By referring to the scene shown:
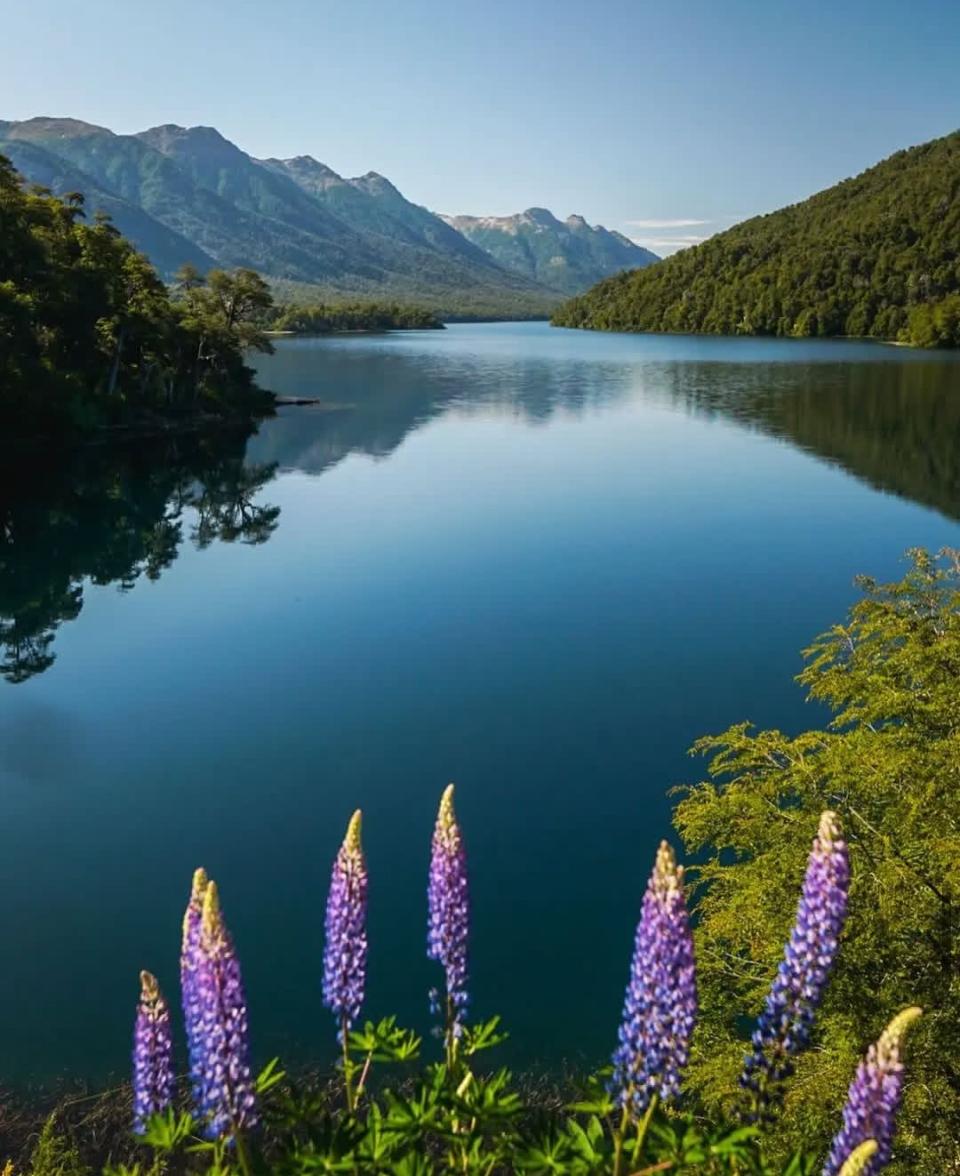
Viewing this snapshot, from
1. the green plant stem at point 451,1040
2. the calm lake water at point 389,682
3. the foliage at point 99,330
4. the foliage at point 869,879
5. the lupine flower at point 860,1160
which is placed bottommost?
the calm lake water at point 389,682

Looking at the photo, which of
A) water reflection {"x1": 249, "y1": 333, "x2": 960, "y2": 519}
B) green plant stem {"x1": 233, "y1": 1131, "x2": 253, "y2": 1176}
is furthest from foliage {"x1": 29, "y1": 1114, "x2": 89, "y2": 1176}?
water reflection {"x1": 249, "y1": 333, "x2": 960, "y2": 519}

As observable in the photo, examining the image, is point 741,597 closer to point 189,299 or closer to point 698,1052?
point 698,1052

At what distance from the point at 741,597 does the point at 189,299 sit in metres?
54.0

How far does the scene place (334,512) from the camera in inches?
1781

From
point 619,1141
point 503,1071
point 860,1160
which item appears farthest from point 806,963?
point 503,1071

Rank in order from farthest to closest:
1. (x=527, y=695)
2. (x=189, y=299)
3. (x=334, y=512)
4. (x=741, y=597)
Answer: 1. (x=189, y=299)
2. (x=334, y=512)
3. (x=741, y=597)
4. (x=527, y=695)

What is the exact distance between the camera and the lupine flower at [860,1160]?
145 inches

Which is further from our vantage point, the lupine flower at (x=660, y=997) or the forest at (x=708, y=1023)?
the forest at (x=708, y=1023)

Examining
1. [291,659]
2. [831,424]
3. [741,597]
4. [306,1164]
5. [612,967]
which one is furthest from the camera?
[831,424]

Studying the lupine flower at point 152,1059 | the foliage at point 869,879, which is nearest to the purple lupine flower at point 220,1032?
the lupine flower at point 152,1059

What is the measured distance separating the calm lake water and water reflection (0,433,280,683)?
22 centimetres

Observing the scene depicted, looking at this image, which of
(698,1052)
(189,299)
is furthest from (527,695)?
(189,299)

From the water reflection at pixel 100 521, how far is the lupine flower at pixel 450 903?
934 inches

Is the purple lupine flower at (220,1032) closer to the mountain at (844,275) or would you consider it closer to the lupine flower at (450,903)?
the lupine flower at (450,903)
